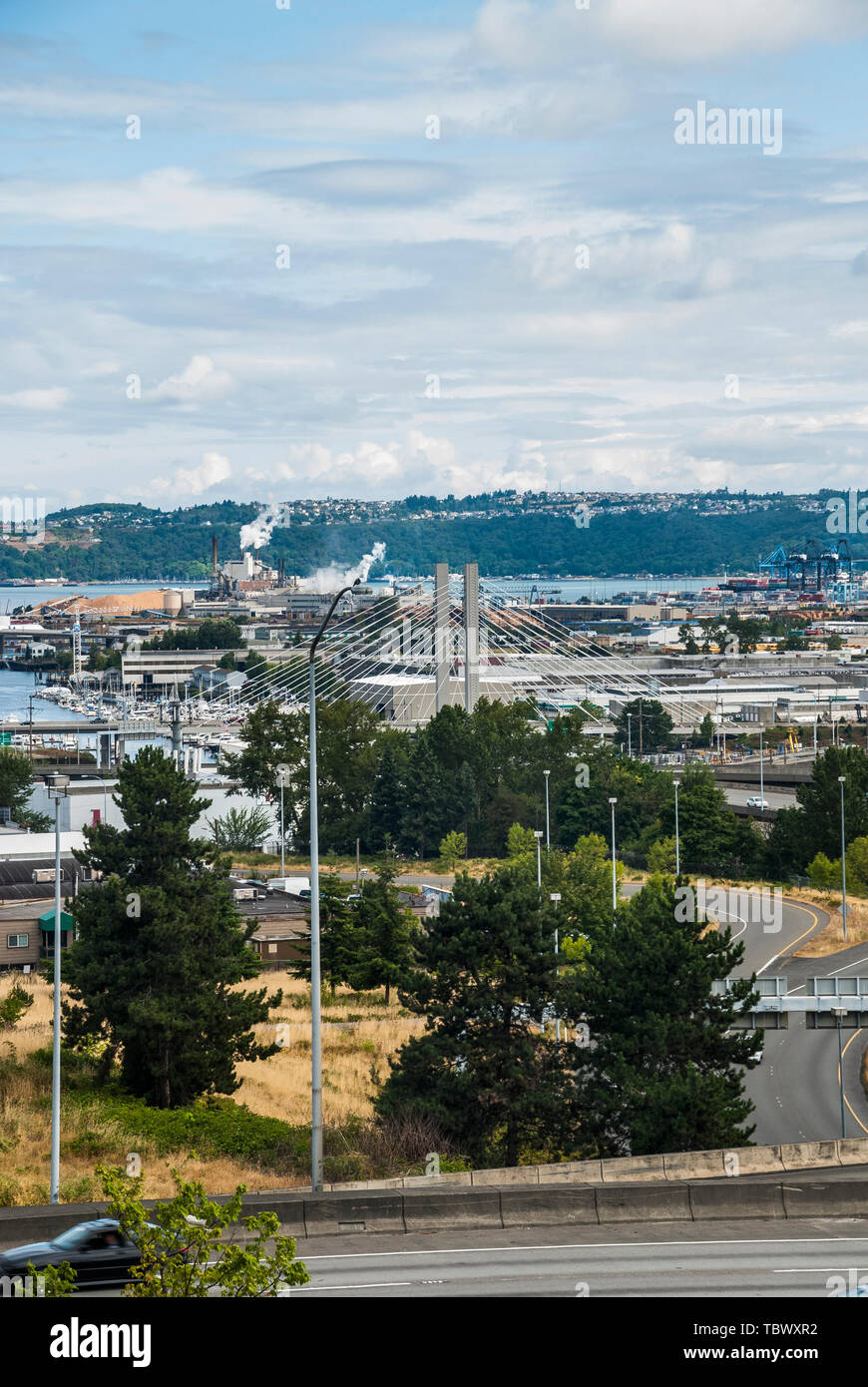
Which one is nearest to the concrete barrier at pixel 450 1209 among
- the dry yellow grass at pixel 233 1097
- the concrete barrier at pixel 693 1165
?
the concrete barrier at pixel 693 1165

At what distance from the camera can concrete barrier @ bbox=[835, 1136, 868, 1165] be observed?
1975 centimetres

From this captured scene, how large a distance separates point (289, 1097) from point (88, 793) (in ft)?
172

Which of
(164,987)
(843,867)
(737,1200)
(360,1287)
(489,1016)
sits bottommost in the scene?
(737,1200)

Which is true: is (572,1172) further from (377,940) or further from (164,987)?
(377,940)

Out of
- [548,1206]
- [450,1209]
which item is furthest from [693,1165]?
[450,1209]

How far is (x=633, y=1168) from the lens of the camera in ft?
62.8

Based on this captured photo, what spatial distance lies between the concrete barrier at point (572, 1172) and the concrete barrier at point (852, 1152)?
3188 mm

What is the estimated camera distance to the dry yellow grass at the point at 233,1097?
814 inches

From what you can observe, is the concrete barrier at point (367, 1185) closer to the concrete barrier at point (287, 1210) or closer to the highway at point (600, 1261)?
the concrete barrier at point (287, 1210)

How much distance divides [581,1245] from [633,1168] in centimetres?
323

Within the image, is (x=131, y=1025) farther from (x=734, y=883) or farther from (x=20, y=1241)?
(x=734, y=883)

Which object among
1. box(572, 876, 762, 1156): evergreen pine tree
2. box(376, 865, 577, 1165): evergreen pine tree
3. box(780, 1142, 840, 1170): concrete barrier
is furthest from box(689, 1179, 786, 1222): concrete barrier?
box(376, 865, 577, 1165): evergreen pine tree
